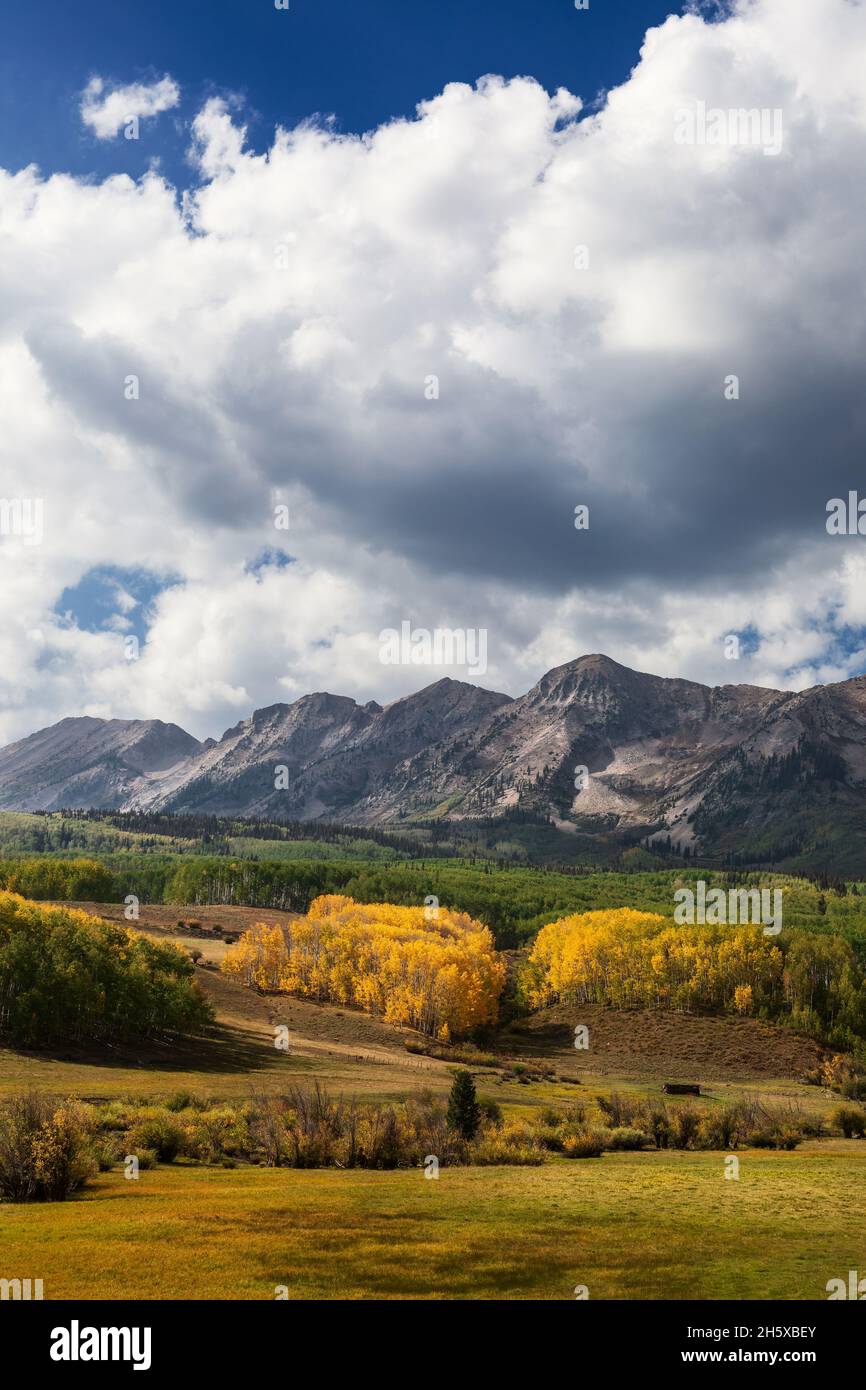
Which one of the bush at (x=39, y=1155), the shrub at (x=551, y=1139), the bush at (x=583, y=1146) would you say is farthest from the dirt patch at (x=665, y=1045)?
the bush at (x=39, y=1155)

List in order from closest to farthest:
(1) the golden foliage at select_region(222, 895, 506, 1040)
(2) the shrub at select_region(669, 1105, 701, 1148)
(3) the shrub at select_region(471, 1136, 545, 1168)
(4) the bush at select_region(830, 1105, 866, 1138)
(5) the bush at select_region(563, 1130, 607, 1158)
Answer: (3) the shrub at select_region(471, 1136, 545, 1168), (5) the bush at select_region(563, 1130, 607, 1158), (2) the shrub at select_region(669, 1105, 701, 1148), (4) the bush at select_region(830, 1105, 866, 1138), (1) the golden foliage at select_region(222, 895, 506, 1040)

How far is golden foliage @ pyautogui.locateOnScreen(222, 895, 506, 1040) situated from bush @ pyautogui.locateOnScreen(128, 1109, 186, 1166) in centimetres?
9604

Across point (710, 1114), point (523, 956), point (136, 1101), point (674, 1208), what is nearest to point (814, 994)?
point (523, 956)

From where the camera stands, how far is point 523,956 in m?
190

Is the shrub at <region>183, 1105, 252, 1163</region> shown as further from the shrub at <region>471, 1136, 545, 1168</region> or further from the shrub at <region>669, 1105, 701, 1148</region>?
the shrub at <region>669, 1105, 701, 1148</region>

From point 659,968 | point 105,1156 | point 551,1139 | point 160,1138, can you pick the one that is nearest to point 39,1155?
point 105,1156

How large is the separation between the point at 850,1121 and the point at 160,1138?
152 ft

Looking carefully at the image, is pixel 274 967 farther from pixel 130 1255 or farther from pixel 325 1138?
pixel 130 1255

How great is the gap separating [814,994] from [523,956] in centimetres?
6356

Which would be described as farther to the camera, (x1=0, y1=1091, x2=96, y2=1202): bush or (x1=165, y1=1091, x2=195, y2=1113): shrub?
(x1=165, y1=1091, x2=195, y2=1113): shrub

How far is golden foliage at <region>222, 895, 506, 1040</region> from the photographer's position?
134 meters

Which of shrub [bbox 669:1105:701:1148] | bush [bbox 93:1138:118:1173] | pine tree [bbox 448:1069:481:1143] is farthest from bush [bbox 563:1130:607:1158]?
bush [bbox 93:1138:118:1173]

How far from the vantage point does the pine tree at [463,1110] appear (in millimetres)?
45062

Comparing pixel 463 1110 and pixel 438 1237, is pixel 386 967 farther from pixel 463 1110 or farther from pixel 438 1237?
pixel 438 1237
